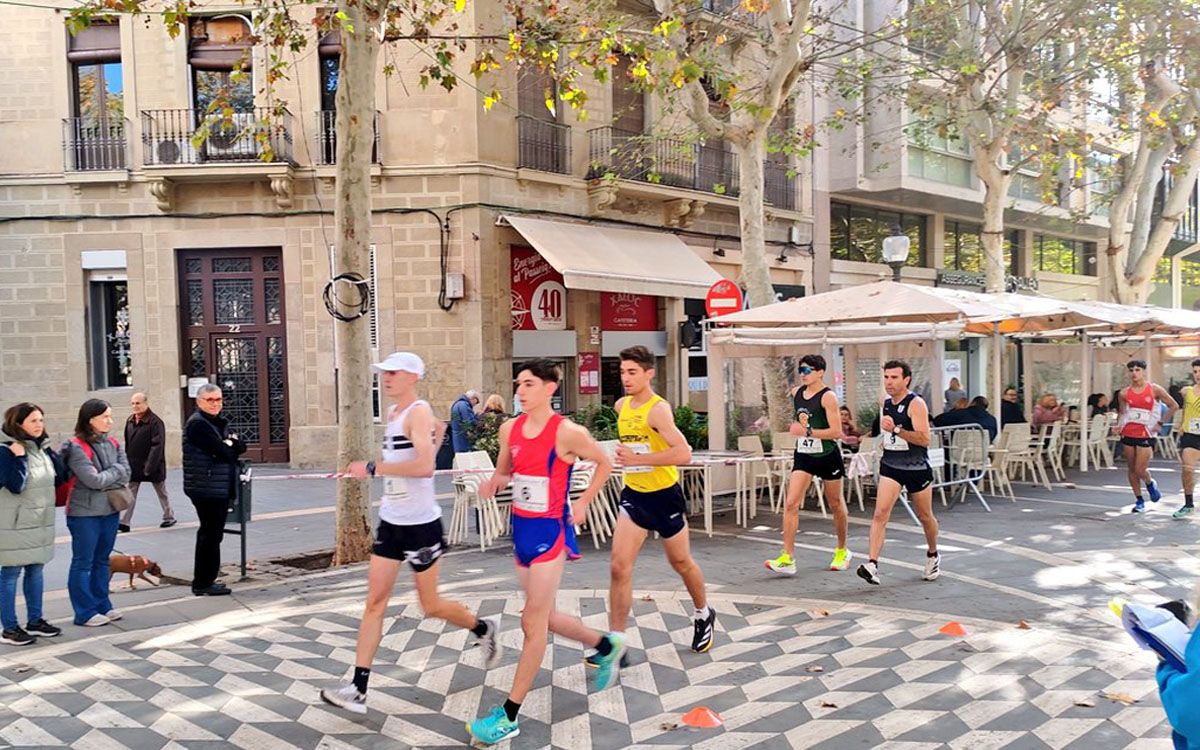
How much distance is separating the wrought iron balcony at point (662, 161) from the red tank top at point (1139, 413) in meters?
8.34

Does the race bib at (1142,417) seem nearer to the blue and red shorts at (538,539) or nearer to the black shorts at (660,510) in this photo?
the black shorts at (660,510)

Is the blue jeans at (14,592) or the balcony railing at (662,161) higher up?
the balcony railing at (662,161)

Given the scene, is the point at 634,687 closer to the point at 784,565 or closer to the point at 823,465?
the point at 784,565

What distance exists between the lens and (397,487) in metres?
4.81

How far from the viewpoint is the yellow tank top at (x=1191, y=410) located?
10176 millimetres

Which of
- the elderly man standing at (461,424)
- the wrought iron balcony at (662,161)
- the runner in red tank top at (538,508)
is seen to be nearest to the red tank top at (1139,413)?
the elderly man standing at (461,424)

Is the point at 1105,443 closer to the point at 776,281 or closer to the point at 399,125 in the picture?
the point at 776,281

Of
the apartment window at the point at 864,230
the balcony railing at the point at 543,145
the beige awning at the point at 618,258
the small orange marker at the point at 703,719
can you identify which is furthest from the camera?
the apartment window at the point at 864,230

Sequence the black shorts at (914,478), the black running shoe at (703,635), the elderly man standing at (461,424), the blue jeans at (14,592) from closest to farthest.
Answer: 1. the black running shoe at (703,635)
2. the blue jeans at (14,592)
3. the black shorts at (914,478)
4. the elderly man standing at (461,424)

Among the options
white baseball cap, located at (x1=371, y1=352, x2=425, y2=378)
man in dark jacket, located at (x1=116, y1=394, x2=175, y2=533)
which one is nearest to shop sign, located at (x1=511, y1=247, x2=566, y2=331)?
man in dark jacket, located at (x1=116, y1=394, x2=175, y2=533)

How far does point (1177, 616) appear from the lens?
2.24 meters

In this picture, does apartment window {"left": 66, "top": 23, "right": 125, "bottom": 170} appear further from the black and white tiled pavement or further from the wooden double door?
the black and white tiled pavement

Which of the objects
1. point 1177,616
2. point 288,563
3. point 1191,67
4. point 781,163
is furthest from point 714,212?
point 1177,616

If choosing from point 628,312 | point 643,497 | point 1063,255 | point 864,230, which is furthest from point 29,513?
point 1063,255
